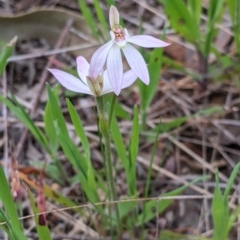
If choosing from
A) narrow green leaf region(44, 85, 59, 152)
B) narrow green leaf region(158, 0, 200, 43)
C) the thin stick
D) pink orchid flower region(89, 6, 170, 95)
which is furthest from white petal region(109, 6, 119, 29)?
the thin stick

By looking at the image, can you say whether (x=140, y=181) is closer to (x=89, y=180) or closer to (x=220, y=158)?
(x=220, y=158)

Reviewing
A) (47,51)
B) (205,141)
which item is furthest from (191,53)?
(47,51)

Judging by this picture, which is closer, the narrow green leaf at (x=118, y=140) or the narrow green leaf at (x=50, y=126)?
the narrow green leaf at (x=118, y=140)

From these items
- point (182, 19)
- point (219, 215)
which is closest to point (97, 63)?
point (219, 215)

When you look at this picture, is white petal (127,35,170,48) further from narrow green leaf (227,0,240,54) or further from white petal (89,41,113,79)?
narrow green leaf (227,0,240,54)

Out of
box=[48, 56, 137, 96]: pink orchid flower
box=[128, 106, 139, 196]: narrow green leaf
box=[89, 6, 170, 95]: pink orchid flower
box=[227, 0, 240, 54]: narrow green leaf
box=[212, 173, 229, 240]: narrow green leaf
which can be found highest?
box=[89, 6, 170, 95]: pink orchid flower

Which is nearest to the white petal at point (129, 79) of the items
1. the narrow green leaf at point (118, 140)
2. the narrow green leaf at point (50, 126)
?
the narrow green leaf at point (118, 140)

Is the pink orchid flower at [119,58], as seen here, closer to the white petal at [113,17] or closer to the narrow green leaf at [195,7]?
the white petal at [113,17]

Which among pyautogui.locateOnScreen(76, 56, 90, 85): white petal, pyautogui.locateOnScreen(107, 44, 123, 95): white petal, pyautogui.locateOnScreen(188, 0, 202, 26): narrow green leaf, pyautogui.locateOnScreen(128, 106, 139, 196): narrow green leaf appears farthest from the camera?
pyautogui.locateOnScreen(188, 0, 202, 26): narrow green leaf
